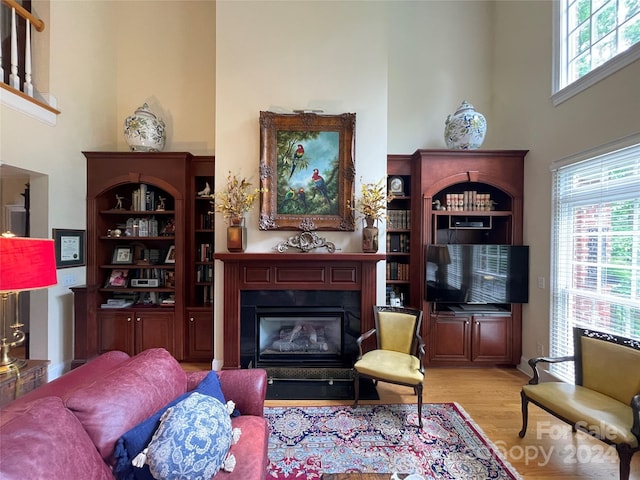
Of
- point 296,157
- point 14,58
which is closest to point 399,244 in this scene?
point 296,157

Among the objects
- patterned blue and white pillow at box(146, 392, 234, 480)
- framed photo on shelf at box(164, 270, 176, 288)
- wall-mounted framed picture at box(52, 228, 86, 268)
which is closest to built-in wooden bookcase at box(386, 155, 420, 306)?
patterned blue and white pillow at box(146, 392, 234, 480)

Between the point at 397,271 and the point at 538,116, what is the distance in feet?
8.17

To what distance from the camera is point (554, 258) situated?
9.77ft

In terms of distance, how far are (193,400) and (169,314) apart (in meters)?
2.46

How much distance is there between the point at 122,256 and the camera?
3.63 meters

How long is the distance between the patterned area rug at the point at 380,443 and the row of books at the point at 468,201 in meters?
2.26

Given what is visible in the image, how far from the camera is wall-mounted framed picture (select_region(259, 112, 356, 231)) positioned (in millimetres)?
3229

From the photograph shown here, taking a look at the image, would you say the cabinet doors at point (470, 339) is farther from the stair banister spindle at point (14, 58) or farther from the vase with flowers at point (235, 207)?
the stair banister spindle at point (14, 58)

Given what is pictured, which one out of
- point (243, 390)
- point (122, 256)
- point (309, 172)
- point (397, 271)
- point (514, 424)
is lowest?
point (514, 424)

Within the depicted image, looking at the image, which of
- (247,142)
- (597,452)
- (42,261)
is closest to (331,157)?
(247,142)

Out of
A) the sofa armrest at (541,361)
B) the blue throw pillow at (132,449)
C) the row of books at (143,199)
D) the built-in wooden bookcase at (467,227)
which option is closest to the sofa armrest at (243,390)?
the blue throw pillow at (132,449)

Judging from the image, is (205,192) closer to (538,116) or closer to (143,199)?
(143,199)

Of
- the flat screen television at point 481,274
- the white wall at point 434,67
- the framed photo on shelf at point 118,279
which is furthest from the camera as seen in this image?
the white wall at point 434,67

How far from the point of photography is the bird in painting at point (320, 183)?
129 inches
